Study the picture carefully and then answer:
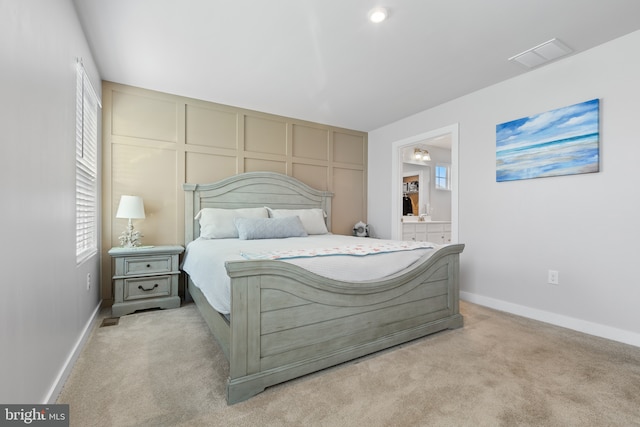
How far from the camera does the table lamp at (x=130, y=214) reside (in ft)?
9.50

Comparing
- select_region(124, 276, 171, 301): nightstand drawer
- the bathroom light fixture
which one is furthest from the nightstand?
the bathroom light fixture

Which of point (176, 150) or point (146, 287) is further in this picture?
point (176, 150)

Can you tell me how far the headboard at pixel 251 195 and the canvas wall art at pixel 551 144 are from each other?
2315 millimetres

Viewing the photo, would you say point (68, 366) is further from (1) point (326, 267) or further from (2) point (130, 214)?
(1) point (326, 267)

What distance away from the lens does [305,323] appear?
174 cm

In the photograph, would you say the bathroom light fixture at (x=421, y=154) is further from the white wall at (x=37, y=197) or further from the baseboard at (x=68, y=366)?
the baseboard at (x=68, y=366)

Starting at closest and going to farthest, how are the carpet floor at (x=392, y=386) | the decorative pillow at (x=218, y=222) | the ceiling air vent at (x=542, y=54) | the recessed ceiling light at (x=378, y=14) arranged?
the carpet floor at (x=392, y=386)
the recessed ceiling light at (x=378, y=14)
the ceiling air vent at (x=542, y=54)
the decorative pillow at (x=218, y=222)

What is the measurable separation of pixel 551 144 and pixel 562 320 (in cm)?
157

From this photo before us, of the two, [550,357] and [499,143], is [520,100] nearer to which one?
[499,143]

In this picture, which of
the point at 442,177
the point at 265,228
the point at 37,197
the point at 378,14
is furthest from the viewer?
the point at 442,177

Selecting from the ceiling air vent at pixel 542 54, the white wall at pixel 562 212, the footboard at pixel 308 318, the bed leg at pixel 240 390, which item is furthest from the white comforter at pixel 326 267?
the ceiling air vent at pixel 542 54

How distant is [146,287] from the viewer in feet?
9.59

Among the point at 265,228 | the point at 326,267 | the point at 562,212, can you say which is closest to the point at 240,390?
the point at 326,267

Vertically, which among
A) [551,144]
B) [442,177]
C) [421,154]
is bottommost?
[551,144]
